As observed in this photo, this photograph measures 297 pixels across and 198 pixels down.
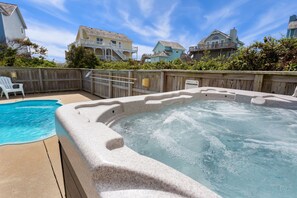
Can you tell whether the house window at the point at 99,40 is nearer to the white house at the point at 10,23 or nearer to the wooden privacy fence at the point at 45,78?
the white house at the point at 10,23

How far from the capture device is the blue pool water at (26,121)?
12.5 feet

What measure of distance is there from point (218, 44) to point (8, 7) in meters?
19.1

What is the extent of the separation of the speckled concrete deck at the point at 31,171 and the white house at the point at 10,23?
512 inches

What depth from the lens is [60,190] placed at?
1948 mm

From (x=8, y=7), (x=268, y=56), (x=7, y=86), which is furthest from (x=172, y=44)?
(x=268, y=56)

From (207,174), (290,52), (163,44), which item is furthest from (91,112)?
(163,44)

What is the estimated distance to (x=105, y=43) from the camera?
18344 mm

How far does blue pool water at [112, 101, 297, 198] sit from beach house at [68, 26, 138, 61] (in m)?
17.6

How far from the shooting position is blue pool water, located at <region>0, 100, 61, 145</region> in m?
3.81

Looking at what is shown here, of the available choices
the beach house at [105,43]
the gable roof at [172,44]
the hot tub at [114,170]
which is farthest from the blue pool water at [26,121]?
the gable roof at [172,44]

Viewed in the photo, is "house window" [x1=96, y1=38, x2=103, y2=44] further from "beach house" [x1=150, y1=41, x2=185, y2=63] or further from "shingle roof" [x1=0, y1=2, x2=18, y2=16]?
"shingle roof" [x1=0, y1=2, x2=18, y2=16]

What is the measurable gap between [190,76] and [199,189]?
11.0 ft

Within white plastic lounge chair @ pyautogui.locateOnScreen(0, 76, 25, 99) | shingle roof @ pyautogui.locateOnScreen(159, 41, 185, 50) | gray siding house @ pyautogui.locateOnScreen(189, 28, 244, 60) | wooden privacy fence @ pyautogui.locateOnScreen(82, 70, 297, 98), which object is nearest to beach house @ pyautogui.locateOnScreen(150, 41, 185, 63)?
shingle roof @ pyautogui.locateOnScreen(159, 41, 185, 50)

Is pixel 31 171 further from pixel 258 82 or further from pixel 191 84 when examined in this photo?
pixel 258 82
